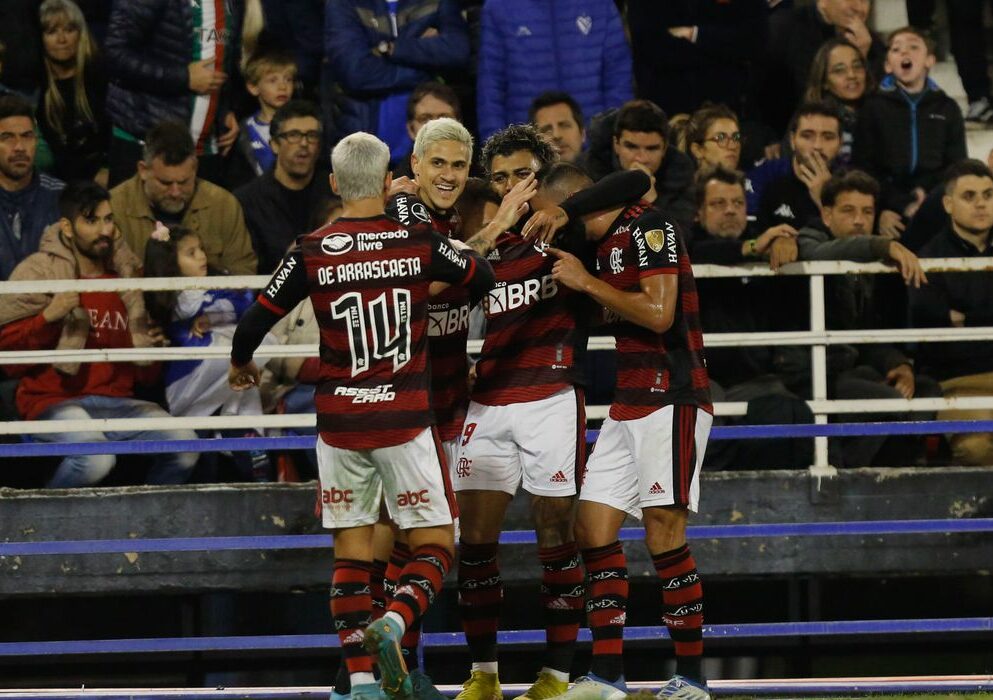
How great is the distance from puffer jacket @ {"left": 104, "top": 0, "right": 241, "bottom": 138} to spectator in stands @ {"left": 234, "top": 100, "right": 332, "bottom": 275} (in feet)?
3.33

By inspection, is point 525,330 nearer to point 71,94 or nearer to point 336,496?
point 336,496

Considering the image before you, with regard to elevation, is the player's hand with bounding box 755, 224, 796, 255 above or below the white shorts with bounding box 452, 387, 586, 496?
above

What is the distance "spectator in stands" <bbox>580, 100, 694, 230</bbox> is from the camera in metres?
8.40

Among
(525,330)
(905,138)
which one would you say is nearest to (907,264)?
(905,138)

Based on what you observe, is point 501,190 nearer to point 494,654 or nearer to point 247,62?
point 494,654

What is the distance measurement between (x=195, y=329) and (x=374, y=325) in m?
2.73

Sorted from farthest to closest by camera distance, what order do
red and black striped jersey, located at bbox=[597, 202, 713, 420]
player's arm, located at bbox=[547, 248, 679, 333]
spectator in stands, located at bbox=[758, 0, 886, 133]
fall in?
1. spectator in stands, located at bbox=[758, 0, 886, 133]
2. red and black striped jersey, located at bbox=[597, 202, 713, 420]
3. player's arm, located at bbox=[547, 248, 679, 333]

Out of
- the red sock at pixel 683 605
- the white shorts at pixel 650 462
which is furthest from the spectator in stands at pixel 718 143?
the red sock at pixel 683 605

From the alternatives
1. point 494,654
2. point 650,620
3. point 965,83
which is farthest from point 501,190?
point 965,83

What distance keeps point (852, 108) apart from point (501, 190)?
4.25 m

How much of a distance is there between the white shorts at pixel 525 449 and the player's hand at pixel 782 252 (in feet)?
6.82

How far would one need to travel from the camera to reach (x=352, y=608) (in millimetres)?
6117

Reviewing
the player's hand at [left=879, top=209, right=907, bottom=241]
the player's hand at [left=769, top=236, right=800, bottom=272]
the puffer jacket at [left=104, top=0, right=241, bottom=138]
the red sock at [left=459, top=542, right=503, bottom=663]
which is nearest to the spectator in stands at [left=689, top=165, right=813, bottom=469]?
the player's hand at [left=769, top=236, right=800, bottom=272]

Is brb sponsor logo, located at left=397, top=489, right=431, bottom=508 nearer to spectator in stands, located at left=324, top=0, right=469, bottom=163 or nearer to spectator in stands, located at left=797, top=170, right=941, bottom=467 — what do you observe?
spectator in stands, located at left=797, top=170, right=941, bottom=467
